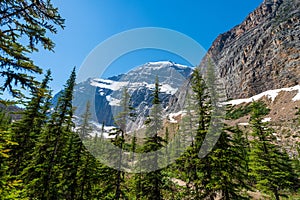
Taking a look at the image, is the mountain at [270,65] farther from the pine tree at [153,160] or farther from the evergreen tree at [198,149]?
the pine tree at [153,160]

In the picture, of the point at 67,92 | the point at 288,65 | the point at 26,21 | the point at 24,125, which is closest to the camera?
the point at 26,21

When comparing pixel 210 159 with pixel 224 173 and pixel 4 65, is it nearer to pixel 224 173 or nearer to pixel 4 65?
pixel 224 173

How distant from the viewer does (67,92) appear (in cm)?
1881

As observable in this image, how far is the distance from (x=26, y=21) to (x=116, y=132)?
12.5 m

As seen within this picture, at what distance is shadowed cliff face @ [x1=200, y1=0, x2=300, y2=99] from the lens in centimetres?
10094

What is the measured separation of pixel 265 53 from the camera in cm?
11962

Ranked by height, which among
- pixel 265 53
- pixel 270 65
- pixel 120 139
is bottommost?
pixel 120 139

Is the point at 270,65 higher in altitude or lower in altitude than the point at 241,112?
higher

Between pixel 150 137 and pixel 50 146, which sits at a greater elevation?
pixel 150 137

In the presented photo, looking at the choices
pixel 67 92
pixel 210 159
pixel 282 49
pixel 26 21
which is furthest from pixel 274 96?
pixel 26 21

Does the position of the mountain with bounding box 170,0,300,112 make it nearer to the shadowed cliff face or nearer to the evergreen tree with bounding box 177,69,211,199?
the shadowed cliff face

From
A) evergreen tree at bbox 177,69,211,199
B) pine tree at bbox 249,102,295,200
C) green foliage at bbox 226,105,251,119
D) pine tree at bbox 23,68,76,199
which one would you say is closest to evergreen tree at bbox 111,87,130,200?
pine tree at bbox 23,68,76,199

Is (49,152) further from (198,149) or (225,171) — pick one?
(225,171)

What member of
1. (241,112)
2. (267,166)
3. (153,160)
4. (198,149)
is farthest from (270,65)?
(153,160)
